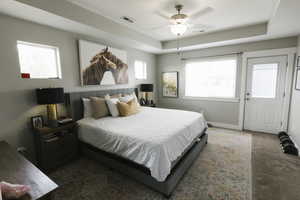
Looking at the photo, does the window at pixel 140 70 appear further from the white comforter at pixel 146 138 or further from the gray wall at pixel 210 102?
the white comforter at pixel 146 138

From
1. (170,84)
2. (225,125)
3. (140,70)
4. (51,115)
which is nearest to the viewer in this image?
(51,115)

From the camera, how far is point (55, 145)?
2.35 meters

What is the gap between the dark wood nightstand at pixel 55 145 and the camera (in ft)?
7.35

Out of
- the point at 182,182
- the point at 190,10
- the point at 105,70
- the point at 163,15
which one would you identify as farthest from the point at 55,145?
the point at 190,10

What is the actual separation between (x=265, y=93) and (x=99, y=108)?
416 centimetres

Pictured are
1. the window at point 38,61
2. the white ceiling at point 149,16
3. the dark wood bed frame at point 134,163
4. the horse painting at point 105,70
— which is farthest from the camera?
the horse painting at point 105,70

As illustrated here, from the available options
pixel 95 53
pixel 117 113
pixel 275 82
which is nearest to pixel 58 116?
pixel 117 113

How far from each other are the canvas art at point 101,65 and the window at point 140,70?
0.64 m

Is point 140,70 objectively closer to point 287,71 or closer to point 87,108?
point 87,108

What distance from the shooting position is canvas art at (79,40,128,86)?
3.04 meters

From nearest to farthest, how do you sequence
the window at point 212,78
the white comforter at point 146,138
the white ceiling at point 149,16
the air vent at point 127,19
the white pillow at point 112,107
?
1. the white comforter at point 146,138
2. the white ceiling at point 149,16
3. the air vent at point 127,19
4. the white pillow at point 112,107
5. the window at point 212,78

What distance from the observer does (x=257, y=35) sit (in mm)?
3227

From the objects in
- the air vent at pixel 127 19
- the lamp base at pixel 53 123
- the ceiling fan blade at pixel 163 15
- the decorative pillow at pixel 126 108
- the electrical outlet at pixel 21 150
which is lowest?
the electrical outlet at pixel 21 150

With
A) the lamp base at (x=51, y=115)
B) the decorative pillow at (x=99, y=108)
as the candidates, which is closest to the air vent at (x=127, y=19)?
the decorative pillow at (x=99, y=108)
